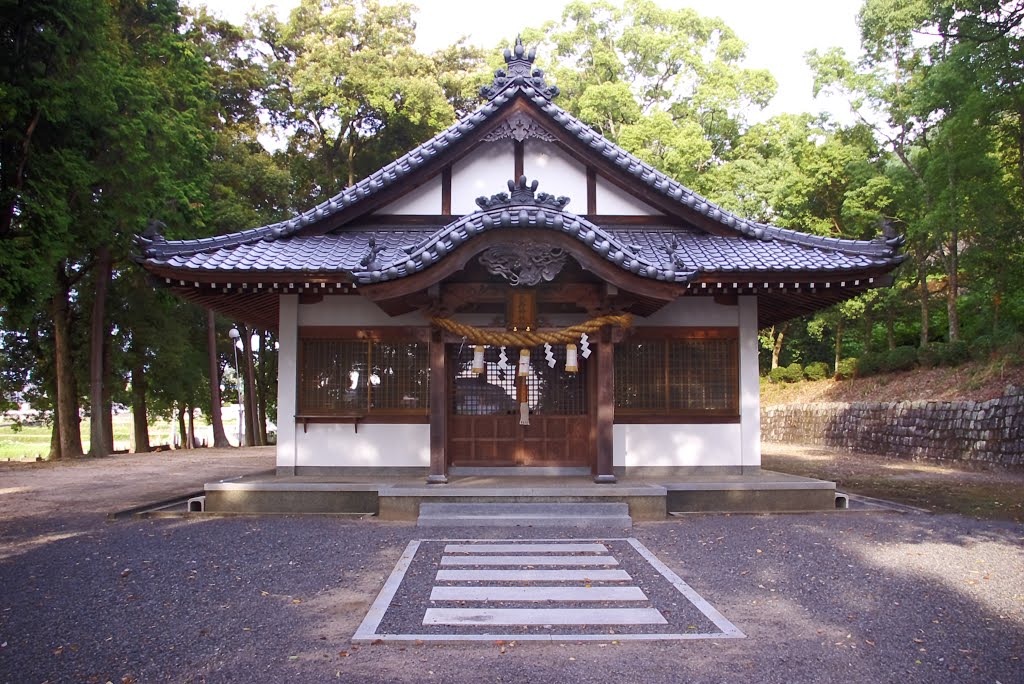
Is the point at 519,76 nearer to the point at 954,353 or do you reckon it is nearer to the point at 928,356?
the point at 954,353

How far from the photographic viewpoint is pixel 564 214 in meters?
9.16

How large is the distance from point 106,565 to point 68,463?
14.9 meters

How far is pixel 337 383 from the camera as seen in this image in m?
11.3

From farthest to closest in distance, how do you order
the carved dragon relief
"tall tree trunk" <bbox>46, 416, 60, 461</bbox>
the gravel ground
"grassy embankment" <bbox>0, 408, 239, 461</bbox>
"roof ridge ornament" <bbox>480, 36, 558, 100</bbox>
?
"grassy embankment" <bbox>0, 408, 239, 461</bbox>
"tall tree trunk" <bbox>46, 416, 60, 461</bbox>
"roof ridge ornament" <bbox>480, 36, 558, 100</bbox>
the carved dragon relief
the gravel ground

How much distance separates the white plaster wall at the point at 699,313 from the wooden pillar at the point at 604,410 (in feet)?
4.80

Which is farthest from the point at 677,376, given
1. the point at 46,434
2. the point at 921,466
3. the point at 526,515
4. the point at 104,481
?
the point at 46,434

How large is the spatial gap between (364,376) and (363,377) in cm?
2

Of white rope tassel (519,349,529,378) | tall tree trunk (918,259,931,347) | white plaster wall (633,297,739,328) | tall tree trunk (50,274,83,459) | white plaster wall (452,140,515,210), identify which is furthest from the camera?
tall tree trunk (918,259,931,347)

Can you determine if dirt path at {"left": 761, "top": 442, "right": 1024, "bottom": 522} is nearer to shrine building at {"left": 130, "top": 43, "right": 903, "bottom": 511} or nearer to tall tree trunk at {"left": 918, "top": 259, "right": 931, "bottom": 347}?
shrine building at {"left": 130, "top": 43, "right": 903, "bottom": 511}

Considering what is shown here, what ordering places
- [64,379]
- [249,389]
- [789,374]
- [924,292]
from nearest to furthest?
[64,379], [924,292], [249,389], [789,374]

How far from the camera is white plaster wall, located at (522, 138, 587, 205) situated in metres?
12.1

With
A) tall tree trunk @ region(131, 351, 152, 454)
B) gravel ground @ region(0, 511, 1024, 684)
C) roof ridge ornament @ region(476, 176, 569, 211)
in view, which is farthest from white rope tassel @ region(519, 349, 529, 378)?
tall tree trunk @ region(131, 351, 152, 454)

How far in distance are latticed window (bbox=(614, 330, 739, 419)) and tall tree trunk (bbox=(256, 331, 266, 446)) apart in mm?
25722

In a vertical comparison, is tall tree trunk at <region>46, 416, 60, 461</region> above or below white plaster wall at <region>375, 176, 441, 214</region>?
below
